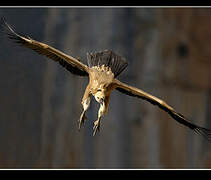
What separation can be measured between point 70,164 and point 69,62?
58.7 inches

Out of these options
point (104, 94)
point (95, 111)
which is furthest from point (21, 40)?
point (95, 111)

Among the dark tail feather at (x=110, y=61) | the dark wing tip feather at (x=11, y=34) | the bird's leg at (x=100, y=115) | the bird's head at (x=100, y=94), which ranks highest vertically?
the dark wing tip feather at (x=11, y=34)

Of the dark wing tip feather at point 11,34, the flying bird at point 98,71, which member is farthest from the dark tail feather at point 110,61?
the dark wing tip feather at point 11,34

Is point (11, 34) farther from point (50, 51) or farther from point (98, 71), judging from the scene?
point (98, 71)

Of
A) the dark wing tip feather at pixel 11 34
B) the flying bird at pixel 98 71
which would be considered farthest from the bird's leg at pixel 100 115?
the dark wing tip feather at pixel 11 34

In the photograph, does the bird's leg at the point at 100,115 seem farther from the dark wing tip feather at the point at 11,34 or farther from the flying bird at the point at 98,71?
the dark wing tip feather at the point at 11,34

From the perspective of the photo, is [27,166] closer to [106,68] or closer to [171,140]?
[171,140]

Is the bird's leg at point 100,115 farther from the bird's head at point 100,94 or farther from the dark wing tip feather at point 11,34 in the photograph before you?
the dark wing tip feather at point 11,34

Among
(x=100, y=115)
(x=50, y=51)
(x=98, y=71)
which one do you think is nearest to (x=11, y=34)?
(x=50, y=51)

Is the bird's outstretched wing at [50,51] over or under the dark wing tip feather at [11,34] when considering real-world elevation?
under

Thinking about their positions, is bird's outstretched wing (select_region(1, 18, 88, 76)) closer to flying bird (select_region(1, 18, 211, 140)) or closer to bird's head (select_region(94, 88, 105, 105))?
flying bird (select_region(1, 18, 211, 140))

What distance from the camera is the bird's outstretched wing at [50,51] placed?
11.3 ft

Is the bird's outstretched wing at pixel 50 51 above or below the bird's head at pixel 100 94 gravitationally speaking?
above

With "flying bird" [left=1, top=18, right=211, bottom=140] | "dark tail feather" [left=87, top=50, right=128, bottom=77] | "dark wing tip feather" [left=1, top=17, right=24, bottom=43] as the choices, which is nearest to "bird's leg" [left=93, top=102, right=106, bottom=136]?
"flying bird" [left=1, top=18, right=211, bottom=140]
